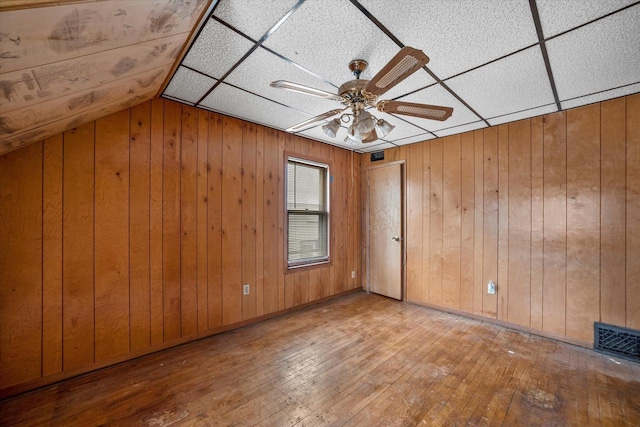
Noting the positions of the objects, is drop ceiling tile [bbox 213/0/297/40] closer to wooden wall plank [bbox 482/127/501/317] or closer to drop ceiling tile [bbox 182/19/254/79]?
drop ceiling tile [bbox 182/19/254/79]

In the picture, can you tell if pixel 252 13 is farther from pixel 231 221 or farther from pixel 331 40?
pixel 231 221

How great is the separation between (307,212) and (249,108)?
1.65 m

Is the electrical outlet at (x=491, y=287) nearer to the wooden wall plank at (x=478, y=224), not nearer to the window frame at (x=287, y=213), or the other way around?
the wooden wall plank at (x=478, y=224)

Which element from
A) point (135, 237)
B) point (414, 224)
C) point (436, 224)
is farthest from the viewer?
point (414, 224)

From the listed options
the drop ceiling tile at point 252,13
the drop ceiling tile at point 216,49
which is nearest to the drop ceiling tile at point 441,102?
the drop ceiling tile at point 252,13

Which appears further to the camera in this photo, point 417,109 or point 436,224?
point 436,224

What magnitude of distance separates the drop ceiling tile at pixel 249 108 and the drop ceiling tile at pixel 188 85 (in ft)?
0.29

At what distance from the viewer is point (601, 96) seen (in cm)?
240

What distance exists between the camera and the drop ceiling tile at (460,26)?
53.6 inches

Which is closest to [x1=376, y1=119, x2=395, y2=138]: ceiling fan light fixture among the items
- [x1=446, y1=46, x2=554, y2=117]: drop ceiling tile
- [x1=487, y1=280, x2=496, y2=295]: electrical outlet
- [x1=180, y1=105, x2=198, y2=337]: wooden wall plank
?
[x1=446, y1=46, x2=554, y2=117]: drop ceiling tile

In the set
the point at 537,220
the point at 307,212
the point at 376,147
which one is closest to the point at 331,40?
the point at 307,212

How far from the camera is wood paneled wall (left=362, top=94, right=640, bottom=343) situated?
8.06 feet

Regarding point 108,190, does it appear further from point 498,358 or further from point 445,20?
point 498,358

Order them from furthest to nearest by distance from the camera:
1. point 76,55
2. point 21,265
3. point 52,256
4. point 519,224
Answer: point 519,224, point 52,256, point 21,265, point 76,55
